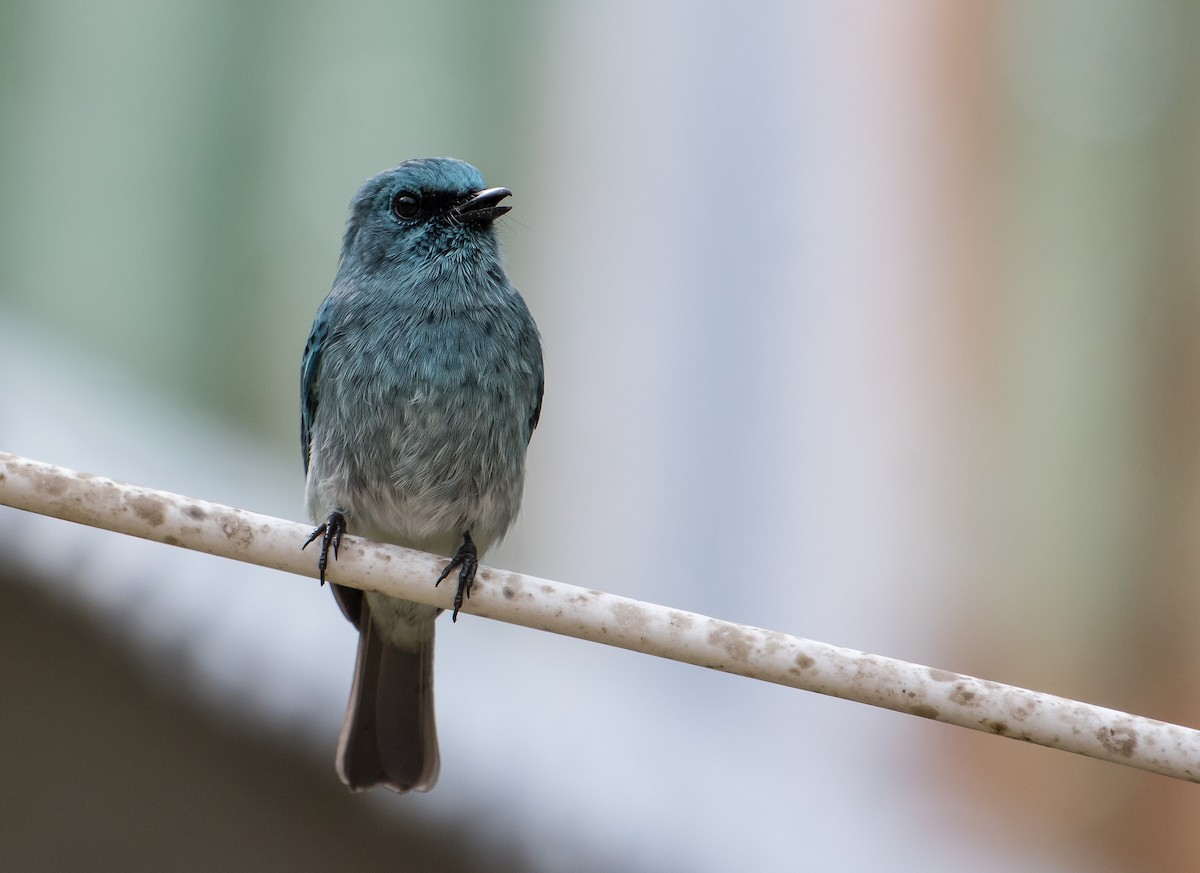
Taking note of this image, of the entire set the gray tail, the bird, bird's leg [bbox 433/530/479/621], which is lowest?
the gray tail

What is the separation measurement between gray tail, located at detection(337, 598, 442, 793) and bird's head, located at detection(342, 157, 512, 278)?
3.06 ft

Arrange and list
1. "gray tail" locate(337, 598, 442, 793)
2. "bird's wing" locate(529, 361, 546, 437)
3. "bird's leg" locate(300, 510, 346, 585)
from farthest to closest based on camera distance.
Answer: "bird's wing" locate(529, 361, 546, 437), "gray tail" locate(337, 598, 442, 793), "bird's leg" locate(300, 510, 346, 585)

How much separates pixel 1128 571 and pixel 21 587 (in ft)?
14.0

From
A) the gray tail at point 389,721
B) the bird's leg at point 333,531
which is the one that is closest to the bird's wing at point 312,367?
the bird's leg at point 333,531

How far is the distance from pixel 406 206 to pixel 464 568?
3.43 feet

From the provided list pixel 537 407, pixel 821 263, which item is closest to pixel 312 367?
pixel 537 407

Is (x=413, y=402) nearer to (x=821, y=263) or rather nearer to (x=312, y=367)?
(x=312, y=367)

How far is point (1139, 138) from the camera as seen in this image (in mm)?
5336

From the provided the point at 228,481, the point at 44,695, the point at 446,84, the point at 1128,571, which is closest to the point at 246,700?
the point at 44,695

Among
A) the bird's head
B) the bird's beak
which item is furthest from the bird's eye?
the bird's beak

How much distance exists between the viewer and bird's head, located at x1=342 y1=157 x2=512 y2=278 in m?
2.98

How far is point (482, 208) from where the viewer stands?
9.82 feet

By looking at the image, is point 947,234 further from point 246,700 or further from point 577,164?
point 246,700

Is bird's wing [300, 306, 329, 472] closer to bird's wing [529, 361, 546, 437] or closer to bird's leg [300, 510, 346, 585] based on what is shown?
bird's leg [300, 510, 346, 585]
